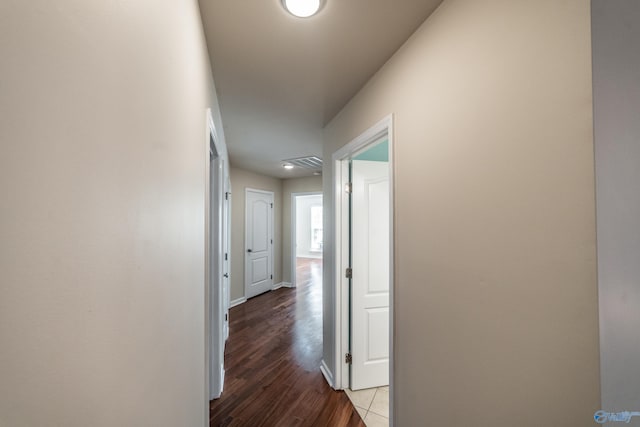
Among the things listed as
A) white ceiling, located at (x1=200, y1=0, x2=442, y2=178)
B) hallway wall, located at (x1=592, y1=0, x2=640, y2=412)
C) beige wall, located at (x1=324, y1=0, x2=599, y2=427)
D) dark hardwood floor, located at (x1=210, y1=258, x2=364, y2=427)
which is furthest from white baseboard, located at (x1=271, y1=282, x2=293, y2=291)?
hallway wall, located at (x1=592, y1=0, x2=640, y2=412)

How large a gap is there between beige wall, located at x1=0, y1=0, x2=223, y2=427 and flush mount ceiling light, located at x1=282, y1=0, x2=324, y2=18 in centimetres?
57

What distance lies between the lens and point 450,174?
1.07 m

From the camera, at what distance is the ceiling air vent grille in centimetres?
383

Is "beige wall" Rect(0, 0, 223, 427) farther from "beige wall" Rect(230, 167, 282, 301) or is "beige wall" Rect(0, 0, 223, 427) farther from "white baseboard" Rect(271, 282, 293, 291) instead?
"white baseboard" Rect(271, 282, 293, 291)

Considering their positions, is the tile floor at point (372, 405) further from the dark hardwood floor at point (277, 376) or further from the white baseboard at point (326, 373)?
the white baseboard at point (326, 373)

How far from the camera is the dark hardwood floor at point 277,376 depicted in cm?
195

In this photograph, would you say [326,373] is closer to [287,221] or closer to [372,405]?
[372,405]

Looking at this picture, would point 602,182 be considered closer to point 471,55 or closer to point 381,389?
point 471,55

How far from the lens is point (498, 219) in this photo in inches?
34.0

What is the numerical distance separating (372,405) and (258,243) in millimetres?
3581

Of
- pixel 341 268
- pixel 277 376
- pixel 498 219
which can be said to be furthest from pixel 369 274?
→ pixel 498 219

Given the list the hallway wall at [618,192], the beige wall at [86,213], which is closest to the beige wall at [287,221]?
the beige wall at [86,213]

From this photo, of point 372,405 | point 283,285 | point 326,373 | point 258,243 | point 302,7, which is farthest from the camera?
point 283,285

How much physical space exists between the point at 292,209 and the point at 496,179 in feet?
16.3
